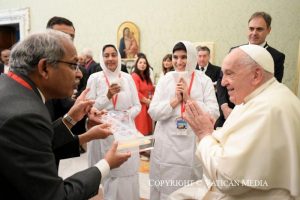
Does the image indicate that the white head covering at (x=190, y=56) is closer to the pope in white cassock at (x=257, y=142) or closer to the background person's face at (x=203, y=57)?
the pope in white cassock at (x=257, y=142)

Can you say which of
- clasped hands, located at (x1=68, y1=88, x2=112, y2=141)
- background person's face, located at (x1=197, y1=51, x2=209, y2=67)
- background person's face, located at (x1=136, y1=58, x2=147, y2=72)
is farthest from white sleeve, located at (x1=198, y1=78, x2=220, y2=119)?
background person's face, located at (x1=136, y1=58, x2=147, y2=72)

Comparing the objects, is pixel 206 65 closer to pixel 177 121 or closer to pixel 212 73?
pixel 212 73

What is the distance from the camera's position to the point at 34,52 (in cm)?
149

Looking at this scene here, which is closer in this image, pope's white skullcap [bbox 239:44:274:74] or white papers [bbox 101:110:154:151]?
pope's white skullcap [bbox 239:44:274:74]

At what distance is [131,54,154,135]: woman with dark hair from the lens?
22.1 feet

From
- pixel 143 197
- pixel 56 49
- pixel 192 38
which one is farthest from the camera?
pixel 192 38

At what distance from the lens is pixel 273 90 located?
187cm

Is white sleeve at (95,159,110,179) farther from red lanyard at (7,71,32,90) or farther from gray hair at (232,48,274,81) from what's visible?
gray hair at (232,48,274,81)

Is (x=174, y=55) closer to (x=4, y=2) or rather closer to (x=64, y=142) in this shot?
(x=64, y=142)

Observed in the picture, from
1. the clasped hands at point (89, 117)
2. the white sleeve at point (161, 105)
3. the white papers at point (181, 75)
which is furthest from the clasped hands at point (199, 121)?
the white papers at point (181, 75)

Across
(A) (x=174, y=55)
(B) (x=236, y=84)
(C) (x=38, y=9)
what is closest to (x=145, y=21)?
(C) (x=38, y=9)

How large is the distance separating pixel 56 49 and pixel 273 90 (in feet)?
4.35

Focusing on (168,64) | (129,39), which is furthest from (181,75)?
(129,39)

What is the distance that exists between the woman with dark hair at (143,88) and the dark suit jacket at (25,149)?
5267 millimetres
